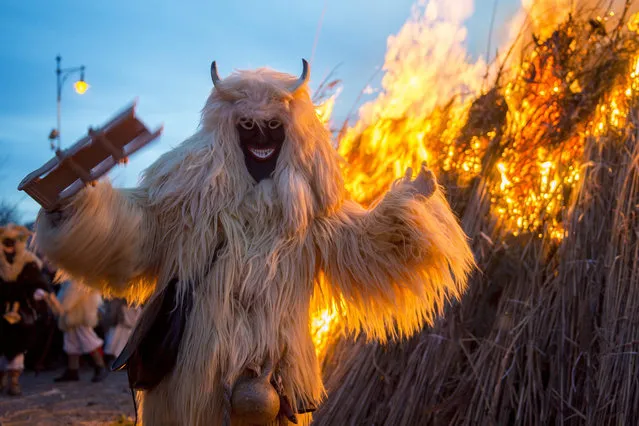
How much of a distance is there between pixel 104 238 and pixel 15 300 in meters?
4.41

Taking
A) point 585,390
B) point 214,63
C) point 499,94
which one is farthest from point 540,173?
point 214,63

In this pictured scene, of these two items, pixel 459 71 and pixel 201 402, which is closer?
pixel 201 402

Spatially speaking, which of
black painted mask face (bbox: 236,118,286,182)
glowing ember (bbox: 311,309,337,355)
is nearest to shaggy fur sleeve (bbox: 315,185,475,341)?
black painted mask face (bbox: 236,118,286,182)

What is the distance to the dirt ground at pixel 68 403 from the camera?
4906 millimetres

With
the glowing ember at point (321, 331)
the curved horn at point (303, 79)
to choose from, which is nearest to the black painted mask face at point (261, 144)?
the curved horn at point (303, 79)

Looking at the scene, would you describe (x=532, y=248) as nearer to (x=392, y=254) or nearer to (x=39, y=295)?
(x=392, y=254)

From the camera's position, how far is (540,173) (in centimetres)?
317

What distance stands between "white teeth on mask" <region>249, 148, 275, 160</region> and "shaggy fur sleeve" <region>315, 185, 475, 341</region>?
0.32 m

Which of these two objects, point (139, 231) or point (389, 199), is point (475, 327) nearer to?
point (389, 199)

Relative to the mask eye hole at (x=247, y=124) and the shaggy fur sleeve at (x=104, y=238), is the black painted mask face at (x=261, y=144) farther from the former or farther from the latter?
the shaggy fur sleeve at (x=104, y=238)

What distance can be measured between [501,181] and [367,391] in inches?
51.1

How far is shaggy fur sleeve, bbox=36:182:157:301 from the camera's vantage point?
201 centimetres

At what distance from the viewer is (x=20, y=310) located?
584cm

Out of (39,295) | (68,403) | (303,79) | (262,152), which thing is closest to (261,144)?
(262,152)
